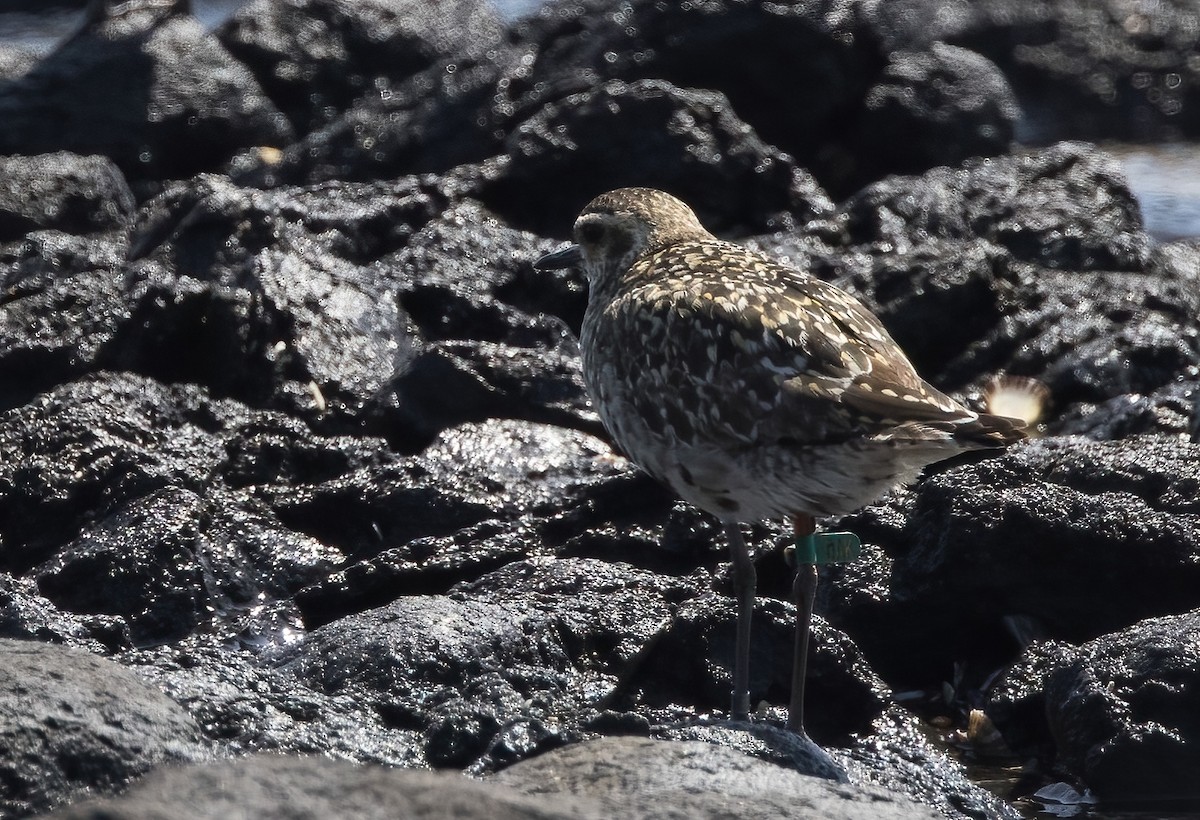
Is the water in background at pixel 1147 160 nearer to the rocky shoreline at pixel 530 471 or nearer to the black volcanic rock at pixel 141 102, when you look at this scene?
the black volcanic rock at pixel 141 102

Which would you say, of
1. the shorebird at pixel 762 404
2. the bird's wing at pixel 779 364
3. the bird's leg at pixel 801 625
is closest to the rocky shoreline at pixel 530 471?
the bird's leg at pixel 801 625

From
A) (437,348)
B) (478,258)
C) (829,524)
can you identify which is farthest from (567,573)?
(478,258)

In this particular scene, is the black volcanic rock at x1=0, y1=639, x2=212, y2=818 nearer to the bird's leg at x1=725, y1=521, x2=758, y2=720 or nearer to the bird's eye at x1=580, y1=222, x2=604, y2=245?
the bird's leg at x1=725, y1=521, x2=758, y2=720

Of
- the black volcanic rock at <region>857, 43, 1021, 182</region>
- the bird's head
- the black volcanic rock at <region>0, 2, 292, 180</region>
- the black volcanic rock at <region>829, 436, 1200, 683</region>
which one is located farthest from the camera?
the black volcanic rock at <region>0, 2, 292, 180</region>

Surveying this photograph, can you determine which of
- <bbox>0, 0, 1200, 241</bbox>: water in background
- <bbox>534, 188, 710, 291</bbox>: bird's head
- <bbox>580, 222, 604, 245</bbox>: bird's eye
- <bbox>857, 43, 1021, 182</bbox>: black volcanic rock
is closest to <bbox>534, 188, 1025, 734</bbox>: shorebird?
<bbox>534, 188, 710, 291</bbox>: bird's head

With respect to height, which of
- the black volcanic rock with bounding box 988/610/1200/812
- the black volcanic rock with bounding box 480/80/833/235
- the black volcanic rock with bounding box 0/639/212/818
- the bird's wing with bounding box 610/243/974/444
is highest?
the bird's wing with bounding box 610/243/974/444

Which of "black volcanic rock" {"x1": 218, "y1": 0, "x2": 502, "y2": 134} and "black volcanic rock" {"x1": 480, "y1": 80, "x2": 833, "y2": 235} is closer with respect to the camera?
"black volcanic rock" {"x1": 480, "y1": 80, "x2": 833, "y2": 235}
